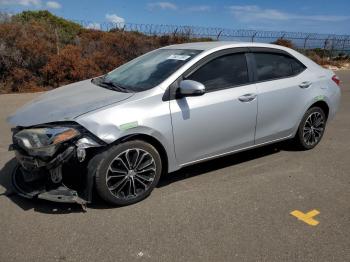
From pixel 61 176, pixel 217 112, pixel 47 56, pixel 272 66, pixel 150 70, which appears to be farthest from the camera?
pixel 47 56

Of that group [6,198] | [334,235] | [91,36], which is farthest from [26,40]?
[334,235]

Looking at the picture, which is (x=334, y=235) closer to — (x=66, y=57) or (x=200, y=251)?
(x=200, y=251)

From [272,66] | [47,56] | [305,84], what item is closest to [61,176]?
[272,66]

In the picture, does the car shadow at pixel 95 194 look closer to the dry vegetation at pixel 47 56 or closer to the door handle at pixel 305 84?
the door handle at pixel 305 84

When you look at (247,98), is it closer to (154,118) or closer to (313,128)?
(154,118)

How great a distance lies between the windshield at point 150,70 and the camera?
14.3 ft

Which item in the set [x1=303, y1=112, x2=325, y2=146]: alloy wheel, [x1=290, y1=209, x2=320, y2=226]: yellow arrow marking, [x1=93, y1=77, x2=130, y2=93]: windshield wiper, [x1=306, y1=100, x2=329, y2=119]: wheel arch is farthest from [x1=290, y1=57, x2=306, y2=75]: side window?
[x1=93, y1=77, x2=130, y2=93]: windshield wiper

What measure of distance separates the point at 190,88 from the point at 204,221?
1371mm

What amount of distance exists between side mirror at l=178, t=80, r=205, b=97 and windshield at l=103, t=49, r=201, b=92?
26 cm

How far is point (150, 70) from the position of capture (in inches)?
184

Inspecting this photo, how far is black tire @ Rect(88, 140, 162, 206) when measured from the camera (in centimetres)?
376

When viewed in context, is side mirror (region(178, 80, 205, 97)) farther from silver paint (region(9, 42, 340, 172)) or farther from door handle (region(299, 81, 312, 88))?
door handle (region(299, 81, 312, 88))

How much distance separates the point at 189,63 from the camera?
439 cm

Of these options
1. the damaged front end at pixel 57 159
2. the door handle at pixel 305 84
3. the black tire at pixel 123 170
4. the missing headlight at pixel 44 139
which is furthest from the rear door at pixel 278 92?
the missing headlight at pixel 44 139
